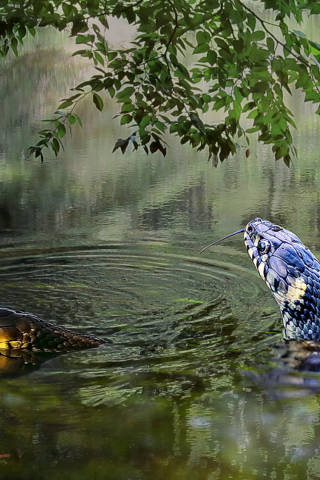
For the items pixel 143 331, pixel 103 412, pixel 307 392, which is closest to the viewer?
pixel 103 412

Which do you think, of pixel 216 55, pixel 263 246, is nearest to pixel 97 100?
pixel 216 55

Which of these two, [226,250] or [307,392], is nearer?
[307,392]

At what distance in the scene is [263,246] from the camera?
4871mm

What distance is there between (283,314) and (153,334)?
0.78 metres

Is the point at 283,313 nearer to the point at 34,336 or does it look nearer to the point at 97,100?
the point at 34,336

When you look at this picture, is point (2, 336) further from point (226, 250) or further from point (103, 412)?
point (226, 250)

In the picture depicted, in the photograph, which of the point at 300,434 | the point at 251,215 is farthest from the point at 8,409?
A: the point at 251,215

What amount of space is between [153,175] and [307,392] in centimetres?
913

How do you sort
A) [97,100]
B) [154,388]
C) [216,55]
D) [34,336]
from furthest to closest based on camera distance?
1. [97,100]
2. [216,55]
3. [34,336]
4. [154,388]

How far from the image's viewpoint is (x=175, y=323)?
5.15m

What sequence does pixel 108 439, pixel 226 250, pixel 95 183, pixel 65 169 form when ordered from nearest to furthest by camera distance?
1. pixel 108 439
2. pixel 226 250
3. pixel 95 183
4. pixel 65 169

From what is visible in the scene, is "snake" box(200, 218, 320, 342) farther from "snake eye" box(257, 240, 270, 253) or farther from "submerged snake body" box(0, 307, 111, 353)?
"submerged snake body" box(0, 307, 111, 353)

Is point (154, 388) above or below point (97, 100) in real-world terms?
below

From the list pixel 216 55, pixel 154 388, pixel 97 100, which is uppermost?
pixel 216 55
